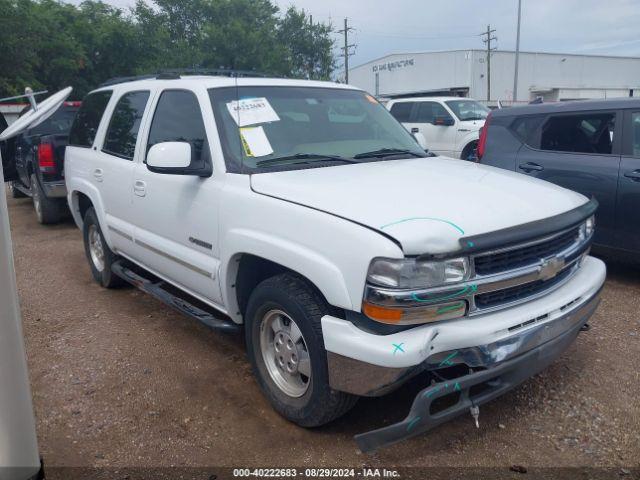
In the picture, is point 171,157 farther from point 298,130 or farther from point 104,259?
point 104,259

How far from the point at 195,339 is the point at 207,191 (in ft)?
4.70

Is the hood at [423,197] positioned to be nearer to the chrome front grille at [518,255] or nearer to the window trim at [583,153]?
the chrome front grille at [518,255]

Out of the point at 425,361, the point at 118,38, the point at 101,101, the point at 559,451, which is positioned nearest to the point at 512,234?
the point at 425,361

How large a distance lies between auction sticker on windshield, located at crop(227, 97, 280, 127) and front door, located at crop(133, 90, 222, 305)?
223 mm

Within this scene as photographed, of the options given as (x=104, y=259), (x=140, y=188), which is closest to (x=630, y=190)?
(x=140, y=188)

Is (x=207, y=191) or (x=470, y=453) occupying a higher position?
(x=207, y=191)

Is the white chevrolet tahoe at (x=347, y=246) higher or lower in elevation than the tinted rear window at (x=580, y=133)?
lower

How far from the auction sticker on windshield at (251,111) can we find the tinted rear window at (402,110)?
426 inches

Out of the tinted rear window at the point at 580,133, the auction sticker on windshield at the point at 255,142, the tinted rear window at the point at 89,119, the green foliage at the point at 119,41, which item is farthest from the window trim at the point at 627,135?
the green foliage at the point at 119,41

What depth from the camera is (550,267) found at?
9.27ft

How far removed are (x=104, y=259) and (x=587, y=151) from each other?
15.6 ft

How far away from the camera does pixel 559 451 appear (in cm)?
284

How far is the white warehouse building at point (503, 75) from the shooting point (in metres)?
46.4

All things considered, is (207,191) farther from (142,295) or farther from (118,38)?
(118,38)
